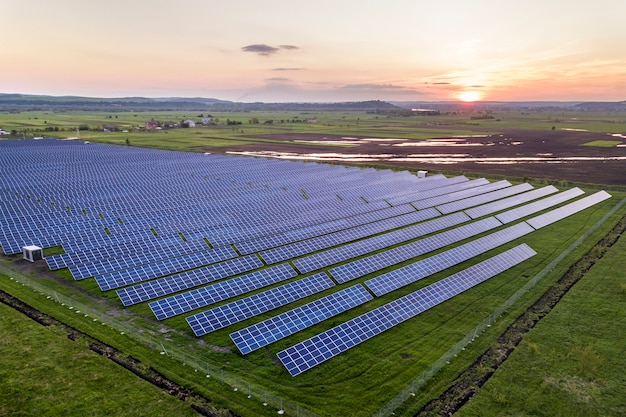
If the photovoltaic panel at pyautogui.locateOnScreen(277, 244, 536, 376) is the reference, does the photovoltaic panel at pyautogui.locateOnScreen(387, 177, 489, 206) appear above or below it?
above

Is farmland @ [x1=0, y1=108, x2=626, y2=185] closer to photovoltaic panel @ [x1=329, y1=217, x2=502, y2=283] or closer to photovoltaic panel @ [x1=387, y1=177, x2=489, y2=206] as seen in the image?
photovoltaic panel @ [x1=387, y1=177, x2=489, y2=206]

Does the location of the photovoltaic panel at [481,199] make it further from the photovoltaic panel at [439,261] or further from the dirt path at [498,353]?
the dirt path at [498,353]

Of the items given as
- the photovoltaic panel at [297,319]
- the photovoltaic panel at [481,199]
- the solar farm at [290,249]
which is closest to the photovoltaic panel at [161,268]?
the solar farm at [290,249]

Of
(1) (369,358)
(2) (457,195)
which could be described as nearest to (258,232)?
(1) (369,358)

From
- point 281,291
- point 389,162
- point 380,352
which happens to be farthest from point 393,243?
point 389,162

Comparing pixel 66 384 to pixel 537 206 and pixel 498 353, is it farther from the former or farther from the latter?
pixel 537 206

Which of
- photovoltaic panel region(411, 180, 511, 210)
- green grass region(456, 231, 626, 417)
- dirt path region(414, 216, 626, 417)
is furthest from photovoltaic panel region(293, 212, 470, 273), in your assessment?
green grass region(456, 231, 626, 417)
